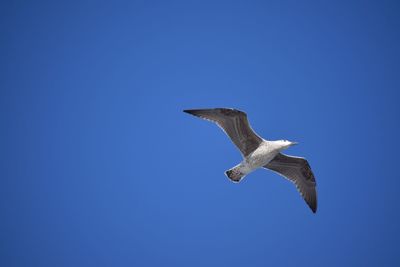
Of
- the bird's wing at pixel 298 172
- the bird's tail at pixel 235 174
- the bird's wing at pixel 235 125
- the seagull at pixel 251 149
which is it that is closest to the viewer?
the bird's wing at pixel 235 125

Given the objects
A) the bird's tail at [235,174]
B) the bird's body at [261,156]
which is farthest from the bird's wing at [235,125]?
the bird's tail at [235,174]

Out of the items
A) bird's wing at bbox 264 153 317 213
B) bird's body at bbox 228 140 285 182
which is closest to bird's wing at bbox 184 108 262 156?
bird's body at bbox 228 140 285 182

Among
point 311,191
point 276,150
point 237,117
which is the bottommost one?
point 311,191

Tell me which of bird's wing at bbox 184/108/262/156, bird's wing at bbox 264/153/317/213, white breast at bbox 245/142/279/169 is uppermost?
bird's wing at bbox 184/108/262/156

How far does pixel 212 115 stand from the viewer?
14.6 metres

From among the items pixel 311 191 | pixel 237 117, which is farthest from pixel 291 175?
pixel 237 117

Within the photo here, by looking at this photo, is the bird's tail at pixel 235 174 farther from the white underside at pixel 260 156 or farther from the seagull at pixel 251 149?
the white underside at pixel 260 156

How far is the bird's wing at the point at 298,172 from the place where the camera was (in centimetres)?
1588

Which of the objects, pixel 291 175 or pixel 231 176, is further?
pixel 291 175

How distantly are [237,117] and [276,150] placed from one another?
1.69 meters

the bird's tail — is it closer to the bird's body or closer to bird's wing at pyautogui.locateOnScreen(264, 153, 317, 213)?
the bird's body

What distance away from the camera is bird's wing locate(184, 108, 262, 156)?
14.4 meters

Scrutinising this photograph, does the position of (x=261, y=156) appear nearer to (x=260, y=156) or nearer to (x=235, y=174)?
(x=260, y=156)

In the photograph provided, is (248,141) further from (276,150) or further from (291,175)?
(291,175)
